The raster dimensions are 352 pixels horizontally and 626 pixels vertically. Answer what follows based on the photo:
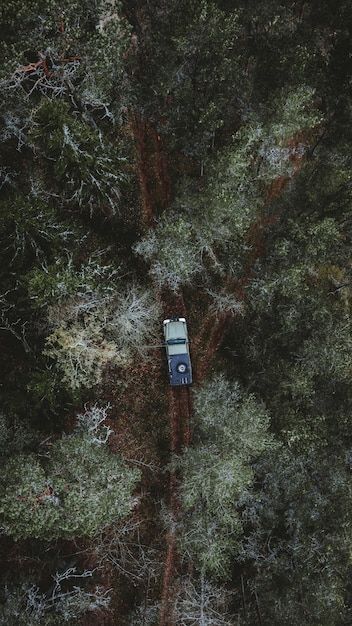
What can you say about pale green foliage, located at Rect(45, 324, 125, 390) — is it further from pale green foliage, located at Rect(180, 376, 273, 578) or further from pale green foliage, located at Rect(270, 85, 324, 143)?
pale green foliage, located at Rect(270, 85, 324, 143)

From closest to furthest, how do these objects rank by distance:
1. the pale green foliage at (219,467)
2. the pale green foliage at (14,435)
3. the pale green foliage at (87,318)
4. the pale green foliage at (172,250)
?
the pale green foliage at (87,318), the pale green foliage at (14,435), the pale green foliage at (219,467), the pale green foliage at (172,250)

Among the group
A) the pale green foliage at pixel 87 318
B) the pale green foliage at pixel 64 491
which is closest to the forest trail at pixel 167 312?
the pale green foliage at pixel 87 318

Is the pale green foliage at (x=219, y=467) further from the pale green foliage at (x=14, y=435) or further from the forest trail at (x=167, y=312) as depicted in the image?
the pale green foliage at (x=14, y=435)

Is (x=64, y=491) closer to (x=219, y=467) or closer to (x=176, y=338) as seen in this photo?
(x=219, y=467)

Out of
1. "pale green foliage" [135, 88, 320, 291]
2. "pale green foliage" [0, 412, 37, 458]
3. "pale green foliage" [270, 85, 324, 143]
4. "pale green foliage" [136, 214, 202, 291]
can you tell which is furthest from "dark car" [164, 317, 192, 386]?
"pale green foliage" [270, 85, 324, 143]

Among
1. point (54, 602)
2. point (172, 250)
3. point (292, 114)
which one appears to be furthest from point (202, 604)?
point (292, 114)

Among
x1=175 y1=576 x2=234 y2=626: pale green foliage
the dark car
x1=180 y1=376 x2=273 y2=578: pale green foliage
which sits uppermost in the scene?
the dark car
